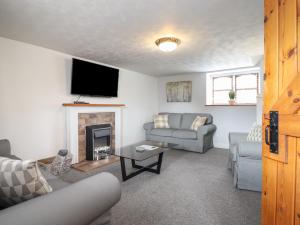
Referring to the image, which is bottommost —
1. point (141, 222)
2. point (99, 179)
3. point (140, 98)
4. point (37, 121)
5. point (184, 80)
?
point (141, 222)

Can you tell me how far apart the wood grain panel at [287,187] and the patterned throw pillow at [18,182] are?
1.35 m

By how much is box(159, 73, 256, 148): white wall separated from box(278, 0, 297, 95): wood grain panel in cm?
406

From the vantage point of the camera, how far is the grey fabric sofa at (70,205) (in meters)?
0.74

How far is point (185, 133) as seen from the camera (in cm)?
448

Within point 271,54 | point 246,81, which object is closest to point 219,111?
point 246,81

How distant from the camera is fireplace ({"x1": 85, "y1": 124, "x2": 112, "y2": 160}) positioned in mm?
3709

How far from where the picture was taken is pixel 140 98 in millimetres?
5504

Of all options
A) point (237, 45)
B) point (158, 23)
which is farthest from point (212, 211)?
point (237, 45)

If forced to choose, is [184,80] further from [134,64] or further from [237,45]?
[237,45]

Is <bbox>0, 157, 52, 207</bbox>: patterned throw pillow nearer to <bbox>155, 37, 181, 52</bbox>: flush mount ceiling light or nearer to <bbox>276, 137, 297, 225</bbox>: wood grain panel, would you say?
<bbox>276, 137, 297, 225</bbox>: wood grain panel

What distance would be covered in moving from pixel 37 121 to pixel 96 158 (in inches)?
54.6

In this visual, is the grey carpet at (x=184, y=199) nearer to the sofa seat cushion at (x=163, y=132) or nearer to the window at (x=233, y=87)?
the sofa seat cushion at (x=163, y=132)

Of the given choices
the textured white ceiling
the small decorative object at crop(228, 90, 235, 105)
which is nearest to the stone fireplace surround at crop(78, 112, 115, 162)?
the textured white ceiling

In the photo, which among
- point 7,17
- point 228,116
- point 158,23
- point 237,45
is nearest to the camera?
point 7,17
